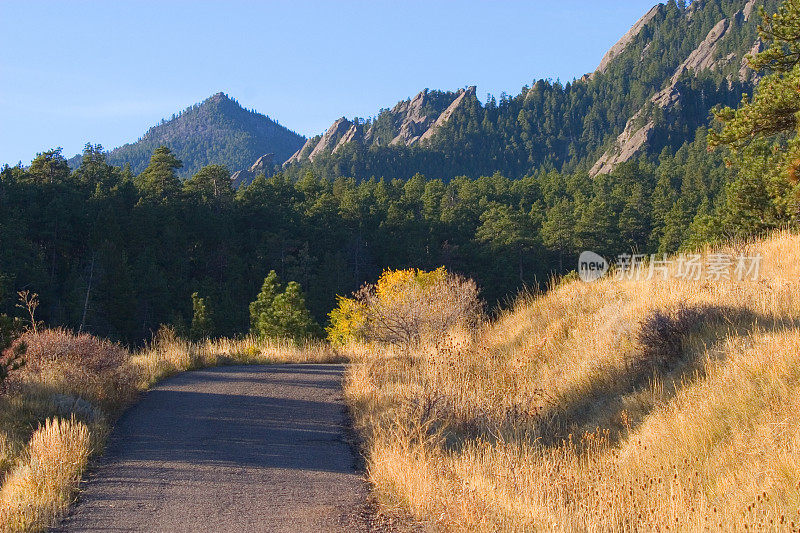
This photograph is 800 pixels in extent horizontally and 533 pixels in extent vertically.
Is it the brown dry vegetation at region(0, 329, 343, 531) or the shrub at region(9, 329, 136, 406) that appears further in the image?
the shrub at region(9, 329, 136, 406)

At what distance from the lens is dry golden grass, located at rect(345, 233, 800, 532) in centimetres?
431

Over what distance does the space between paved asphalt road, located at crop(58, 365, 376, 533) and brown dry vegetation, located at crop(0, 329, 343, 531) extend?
21cm

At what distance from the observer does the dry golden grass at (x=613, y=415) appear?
431 cm

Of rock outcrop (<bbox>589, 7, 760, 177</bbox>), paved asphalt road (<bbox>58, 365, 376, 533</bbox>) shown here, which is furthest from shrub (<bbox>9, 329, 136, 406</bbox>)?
rock outcrop (<bbox>589, 7, 760, 177</bbox>)

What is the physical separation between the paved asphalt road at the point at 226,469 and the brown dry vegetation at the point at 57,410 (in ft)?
0.67

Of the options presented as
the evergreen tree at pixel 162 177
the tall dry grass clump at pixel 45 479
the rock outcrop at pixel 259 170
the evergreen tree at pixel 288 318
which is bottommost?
the evergreen tree at pixel 288 318

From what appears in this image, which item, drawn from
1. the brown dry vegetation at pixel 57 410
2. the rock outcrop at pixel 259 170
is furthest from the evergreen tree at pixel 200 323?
the rock outcrop at pixel 259 170

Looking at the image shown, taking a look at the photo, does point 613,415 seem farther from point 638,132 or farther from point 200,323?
point 638,132

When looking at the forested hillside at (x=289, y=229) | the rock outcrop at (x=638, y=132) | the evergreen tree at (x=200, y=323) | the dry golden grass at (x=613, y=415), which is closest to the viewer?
the dry golden grass at (x=613, y=415)

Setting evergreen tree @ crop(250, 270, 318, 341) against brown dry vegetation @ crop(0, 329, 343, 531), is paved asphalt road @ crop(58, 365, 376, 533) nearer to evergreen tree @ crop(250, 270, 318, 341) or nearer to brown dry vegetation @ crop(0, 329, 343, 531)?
brown dry vegetation @ crop(0, 329, 343, 531)

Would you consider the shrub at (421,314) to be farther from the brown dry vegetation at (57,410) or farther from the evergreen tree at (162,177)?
the evergreen tree at (162,177)

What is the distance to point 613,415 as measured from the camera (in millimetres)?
7051

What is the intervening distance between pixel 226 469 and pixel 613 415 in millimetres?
4089

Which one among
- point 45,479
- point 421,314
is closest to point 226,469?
point 45,479
